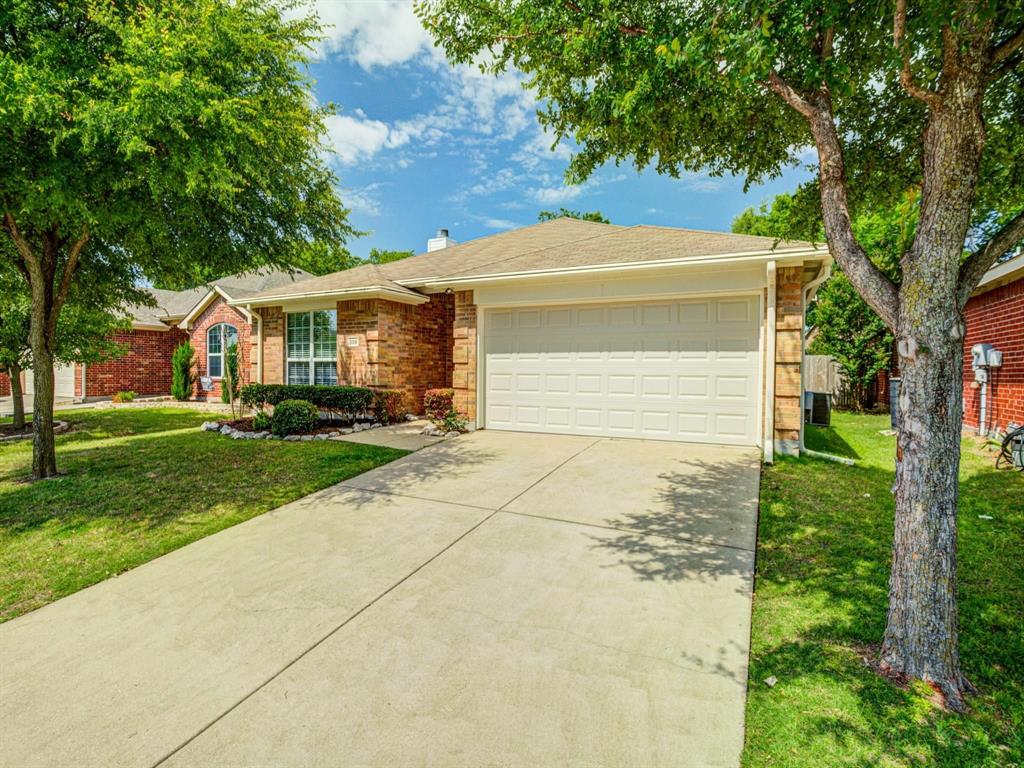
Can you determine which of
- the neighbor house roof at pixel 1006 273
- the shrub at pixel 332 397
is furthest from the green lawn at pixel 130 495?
the neighbor house roof at pixel 1006 273

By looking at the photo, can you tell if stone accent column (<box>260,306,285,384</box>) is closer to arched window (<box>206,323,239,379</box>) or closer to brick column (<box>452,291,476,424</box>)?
arched window (<box>206,323,239,379</box>)

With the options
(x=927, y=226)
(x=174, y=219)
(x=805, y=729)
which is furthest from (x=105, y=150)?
(x=805, y=729)

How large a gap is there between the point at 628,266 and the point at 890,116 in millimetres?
3986

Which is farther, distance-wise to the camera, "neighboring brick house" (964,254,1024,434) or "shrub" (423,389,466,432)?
"shrub" (423,389,466,432)

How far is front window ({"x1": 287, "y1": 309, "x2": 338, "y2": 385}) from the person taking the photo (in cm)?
1163

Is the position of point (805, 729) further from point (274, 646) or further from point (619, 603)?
point (274, 646)

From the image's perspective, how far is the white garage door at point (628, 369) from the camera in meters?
7.77

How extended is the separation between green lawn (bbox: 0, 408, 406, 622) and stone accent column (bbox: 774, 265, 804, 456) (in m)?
5.93

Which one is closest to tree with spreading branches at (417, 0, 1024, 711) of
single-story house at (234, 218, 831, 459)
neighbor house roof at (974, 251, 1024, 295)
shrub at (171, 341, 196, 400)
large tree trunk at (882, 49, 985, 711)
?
large tree trunk at (882, 49, 985, 711)

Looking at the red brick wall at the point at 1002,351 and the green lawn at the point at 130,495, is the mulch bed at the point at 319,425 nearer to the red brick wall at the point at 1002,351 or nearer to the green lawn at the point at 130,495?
the green lawn at the point at 130,495

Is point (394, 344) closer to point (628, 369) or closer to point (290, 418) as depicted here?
point (290, 418)

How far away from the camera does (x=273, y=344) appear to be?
12.5 metres

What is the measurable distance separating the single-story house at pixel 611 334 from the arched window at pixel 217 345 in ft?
17.1

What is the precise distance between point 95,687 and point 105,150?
5.00 meters
